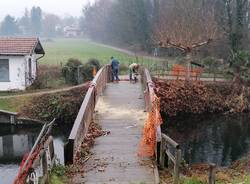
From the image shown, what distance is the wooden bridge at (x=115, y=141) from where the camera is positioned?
13.4 m

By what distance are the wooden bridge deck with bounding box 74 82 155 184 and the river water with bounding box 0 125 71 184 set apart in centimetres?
375

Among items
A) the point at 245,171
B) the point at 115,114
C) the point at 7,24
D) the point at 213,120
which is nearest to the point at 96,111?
the point at 115,114

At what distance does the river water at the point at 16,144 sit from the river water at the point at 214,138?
6835 mm

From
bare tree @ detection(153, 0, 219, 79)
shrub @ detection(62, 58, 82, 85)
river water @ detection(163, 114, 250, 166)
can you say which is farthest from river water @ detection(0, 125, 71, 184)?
bare tree @ detection(153, 0, 219, 79)

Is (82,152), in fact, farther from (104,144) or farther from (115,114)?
(115,114)

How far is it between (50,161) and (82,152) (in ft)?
7.34

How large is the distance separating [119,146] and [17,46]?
2311cm

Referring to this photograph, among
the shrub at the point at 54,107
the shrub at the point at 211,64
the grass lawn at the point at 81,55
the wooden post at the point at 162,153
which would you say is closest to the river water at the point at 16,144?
the shrub at the point at 54,107

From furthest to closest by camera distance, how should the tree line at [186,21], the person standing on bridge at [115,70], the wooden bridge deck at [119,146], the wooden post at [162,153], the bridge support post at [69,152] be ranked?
the tree line at [186,21] → the person standing on bridge at [115,70] → the wooden post at [162,153] → the bridge support post at [69,152] → the wooden bridge deck at [119,146]

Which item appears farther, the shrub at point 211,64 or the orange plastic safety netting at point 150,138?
the shrub at point 211,64

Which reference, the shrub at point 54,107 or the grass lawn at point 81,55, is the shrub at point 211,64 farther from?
the shrub at point 54,107

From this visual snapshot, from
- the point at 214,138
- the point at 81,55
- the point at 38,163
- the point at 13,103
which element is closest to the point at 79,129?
the point at 38,163

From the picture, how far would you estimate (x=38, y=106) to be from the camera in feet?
108

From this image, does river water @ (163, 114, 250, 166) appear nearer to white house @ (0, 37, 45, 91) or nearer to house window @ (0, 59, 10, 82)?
white house @ (0, 37, 45, 91)
